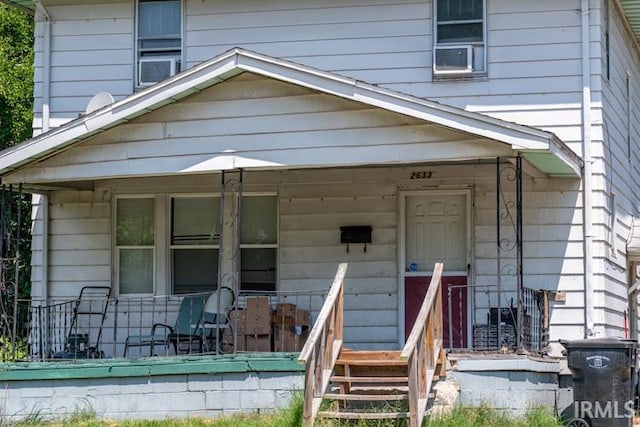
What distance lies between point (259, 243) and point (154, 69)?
292 centimetres

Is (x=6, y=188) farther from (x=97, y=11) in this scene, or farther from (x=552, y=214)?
(x=552, y=214)

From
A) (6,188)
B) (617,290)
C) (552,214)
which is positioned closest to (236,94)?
(6,188)

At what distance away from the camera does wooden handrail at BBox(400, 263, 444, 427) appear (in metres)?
9.66

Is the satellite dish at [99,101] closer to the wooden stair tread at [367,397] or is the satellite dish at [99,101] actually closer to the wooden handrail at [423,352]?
the wooden handrail at [423,352]

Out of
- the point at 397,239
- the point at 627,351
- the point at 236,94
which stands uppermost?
the point at 236,94

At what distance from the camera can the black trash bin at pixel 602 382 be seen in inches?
428

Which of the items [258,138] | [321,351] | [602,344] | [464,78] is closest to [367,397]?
[321,351]

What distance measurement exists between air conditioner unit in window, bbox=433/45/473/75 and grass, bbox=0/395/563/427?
487cm

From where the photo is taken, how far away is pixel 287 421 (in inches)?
405

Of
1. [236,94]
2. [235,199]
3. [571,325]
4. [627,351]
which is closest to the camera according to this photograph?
[627,351]

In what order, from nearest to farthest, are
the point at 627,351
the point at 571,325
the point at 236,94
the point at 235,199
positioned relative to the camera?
the point at 627,351 < the point at 236,94 < the point at 571,325 < the point at 235,199

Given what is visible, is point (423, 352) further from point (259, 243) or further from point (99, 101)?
point (99, 101)

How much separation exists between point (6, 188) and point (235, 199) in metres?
3.03

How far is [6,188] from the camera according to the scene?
13.3 metres
